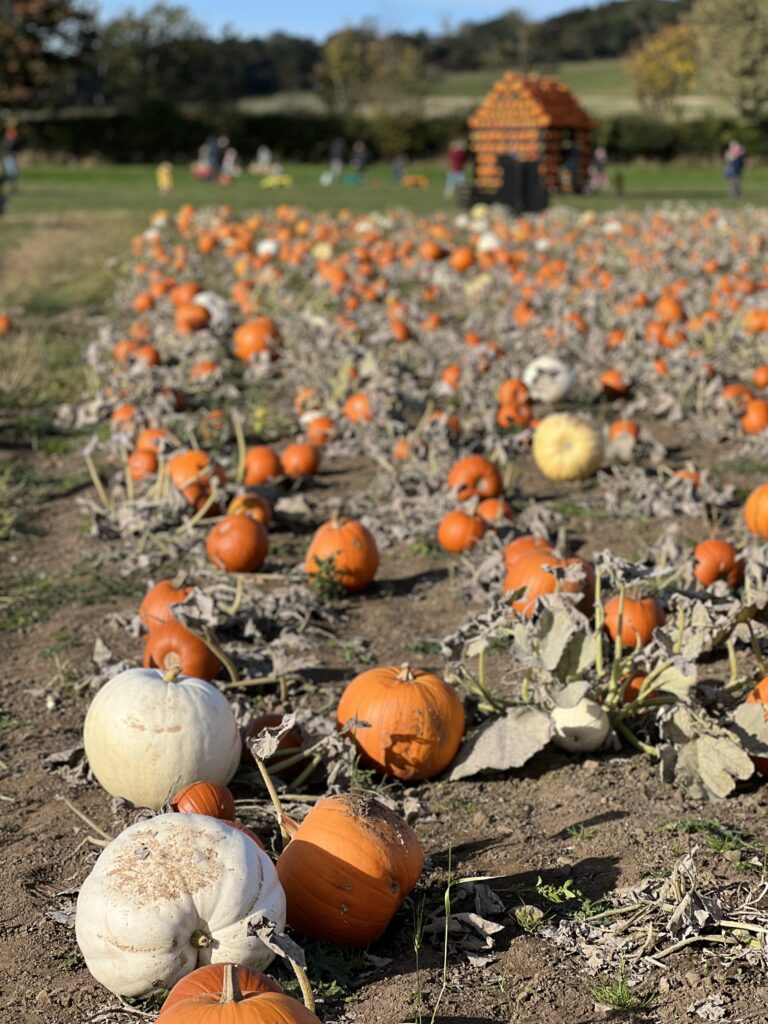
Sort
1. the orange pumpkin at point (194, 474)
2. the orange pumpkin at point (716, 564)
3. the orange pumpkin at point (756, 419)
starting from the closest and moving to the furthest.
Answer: the orange pumpkin at point (716, 564)
the orange pumpkin at point (194, 474)
the orange pumpkin at point (756, 419)

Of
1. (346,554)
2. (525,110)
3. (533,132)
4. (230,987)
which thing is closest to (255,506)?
(346,554)

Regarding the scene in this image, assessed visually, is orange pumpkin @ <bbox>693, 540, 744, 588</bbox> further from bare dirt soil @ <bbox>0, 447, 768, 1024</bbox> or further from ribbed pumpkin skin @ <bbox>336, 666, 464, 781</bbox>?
ribbed pumpkin skin @ <bbox>336, 666, 464, 781</bbox>

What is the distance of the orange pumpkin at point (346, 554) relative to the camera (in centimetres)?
646

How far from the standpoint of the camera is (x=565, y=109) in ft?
131

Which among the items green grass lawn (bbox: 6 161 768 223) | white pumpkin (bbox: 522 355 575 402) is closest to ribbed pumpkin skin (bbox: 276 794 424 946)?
white pumpkin (bbox: 522 355 575 402)

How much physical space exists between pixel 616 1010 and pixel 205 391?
792cm

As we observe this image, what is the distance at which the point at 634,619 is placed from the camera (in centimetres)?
524

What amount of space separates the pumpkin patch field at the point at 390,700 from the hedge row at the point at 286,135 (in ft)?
177

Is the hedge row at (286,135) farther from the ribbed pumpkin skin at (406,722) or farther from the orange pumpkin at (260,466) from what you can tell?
the ribbed pumpkin skin at (406,722)

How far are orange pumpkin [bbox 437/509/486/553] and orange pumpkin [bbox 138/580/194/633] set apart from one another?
1.82m

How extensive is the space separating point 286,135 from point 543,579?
68.1 metres

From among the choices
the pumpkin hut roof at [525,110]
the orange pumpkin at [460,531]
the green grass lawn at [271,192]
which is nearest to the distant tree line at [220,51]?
the green grass lawn at [271,192]

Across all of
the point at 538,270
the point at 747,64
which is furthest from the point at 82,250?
the point at 747,64

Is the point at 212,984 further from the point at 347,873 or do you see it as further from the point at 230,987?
the point at 347,873
